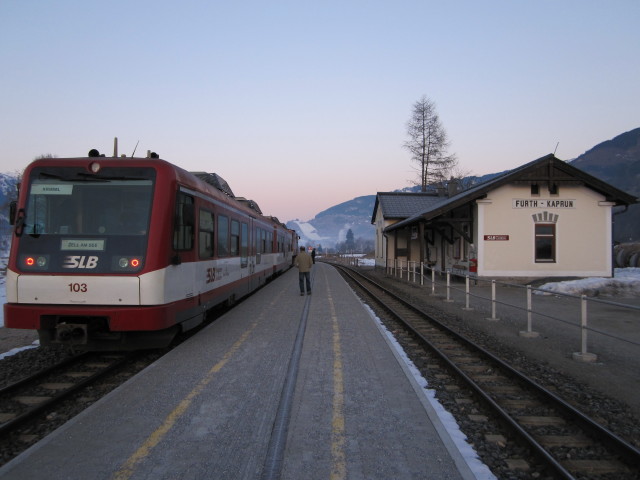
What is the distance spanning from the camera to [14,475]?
121 inches

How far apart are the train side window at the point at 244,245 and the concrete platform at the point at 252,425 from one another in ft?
15.9

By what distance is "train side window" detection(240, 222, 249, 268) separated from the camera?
11359 millimetres

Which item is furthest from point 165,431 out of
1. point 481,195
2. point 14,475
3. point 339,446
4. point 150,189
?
point 481,195

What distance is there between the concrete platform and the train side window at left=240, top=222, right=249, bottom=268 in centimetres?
485

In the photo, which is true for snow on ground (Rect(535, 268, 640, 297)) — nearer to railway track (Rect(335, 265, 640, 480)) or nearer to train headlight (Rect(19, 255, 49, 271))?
railway track (Rect(335, 265, 640, 480))

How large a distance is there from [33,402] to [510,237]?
56.5 feet

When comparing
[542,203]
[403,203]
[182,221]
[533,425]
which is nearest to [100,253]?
[182,221]

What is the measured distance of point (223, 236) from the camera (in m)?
9.21

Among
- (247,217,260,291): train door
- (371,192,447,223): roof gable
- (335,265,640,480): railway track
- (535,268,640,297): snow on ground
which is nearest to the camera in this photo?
(335,265,640,480): railway track

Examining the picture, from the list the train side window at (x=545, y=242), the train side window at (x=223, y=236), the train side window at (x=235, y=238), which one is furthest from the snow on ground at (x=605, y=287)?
the train side window at (x=223, y=236)

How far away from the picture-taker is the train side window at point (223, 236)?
29.1 feet

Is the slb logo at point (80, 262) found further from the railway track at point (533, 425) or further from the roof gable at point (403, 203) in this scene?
the roof gable at point (403, 203)

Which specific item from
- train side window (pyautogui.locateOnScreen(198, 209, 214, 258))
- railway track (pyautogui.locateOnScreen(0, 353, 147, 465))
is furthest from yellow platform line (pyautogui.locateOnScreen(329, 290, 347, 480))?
train side window (pyautogui.locateOnScreen(198, 209, 214, 258))

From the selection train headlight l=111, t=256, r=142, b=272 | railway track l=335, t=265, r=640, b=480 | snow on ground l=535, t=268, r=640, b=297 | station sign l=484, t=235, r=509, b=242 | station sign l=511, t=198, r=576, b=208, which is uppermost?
station sign l=511, t=198, r=576, b=208
